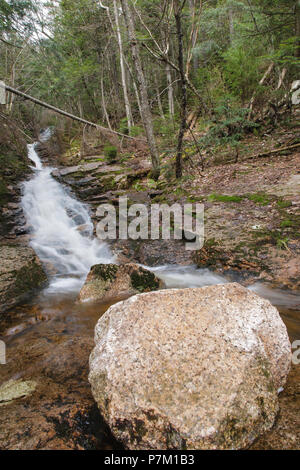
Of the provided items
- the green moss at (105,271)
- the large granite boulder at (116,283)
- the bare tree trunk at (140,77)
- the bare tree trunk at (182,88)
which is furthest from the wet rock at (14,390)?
the bare tree trunk at (140,77)

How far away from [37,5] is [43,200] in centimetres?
601

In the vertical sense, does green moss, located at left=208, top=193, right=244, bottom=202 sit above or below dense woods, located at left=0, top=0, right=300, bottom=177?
below

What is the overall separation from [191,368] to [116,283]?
2.91 m

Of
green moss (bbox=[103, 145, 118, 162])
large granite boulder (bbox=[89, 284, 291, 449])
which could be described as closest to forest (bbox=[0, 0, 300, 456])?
large granite boulder (bbox=[89, 284, 291, 449])

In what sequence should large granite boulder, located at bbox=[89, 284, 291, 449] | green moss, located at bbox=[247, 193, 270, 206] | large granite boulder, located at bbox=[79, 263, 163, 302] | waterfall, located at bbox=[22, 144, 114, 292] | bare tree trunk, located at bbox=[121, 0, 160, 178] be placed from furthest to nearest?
bare tree trunk, located at bbox=[121, 0, 160, 178]
waterfall, located at bbox=[22, 144, 114, 292]
green moss, located at bbox=[247, 193, 270, 206]
large granite boulder, located at bbox=[79, 263, 163, 302]
large granite boulder, located at bbox=[89, 284, 291, 449]

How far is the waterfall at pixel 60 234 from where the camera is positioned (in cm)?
595

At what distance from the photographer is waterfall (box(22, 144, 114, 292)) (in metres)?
5.95

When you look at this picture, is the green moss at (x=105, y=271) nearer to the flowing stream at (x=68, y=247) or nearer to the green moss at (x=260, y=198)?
the flowing stream at (x=68, y=247)

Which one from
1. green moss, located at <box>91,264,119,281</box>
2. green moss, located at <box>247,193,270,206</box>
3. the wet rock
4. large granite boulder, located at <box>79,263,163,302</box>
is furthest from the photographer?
green moss, located at <box>247,193,270,206</box>

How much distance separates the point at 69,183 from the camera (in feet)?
36.0

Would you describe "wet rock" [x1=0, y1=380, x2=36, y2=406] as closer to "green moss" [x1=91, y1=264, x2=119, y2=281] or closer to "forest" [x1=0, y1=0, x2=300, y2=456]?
"forest" [x1=0, y1=0, x2=300, y2=456]

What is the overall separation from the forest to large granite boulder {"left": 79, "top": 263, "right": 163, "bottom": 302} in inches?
1.0

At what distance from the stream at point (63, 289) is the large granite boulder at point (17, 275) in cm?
25
